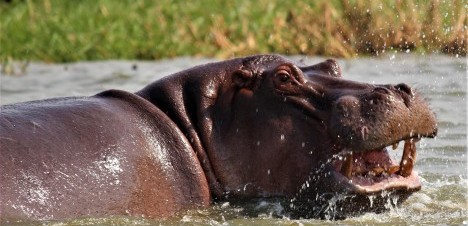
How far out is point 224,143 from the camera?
6477 millimetres

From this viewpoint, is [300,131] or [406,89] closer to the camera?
[406,89]

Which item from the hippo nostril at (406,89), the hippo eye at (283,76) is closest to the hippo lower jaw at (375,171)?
the hippo nostril at (406,89)

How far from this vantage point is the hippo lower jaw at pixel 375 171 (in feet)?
20.4

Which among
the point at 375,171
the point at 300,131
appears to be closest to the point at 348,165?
the point at 375,171

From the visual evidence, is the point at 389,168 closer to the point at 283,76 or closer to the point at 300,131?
the point at 300,131

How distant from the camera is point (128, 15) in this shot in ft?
51.0

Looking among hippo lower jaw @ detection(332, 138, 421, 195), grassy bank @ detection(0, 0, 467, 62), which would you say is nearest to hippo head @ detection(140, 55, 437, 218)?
hippo lower jaw @ detection(332, 138, 421, 195)

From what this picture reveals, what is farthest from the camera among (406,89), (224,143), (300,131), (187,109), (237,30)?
(237,30)

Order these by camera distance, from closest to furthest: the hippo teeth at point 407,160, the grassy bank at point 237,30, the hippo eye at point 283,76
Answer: the hippo teeth at point 407,160
the hippo eye at point 283,76
the grassy bank at point 237,30

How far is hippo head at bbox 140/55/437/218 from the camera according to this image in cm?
621

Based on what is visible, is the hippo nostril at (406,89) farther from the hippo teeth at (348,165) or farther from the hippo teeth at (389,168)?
the hippo teeth at (348,165)

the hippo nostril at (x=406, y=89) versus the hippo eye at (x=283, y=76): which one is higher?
the hippo eye at (x=283, y=76)

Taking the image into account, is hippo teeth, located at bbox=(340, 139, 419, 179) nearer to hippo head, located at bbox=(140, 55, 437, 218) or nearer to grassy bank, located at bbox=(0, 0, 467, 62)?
hippo head, located at bbox=(140, 55, 437, 218)

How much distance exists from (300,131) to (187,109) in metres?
0.62
